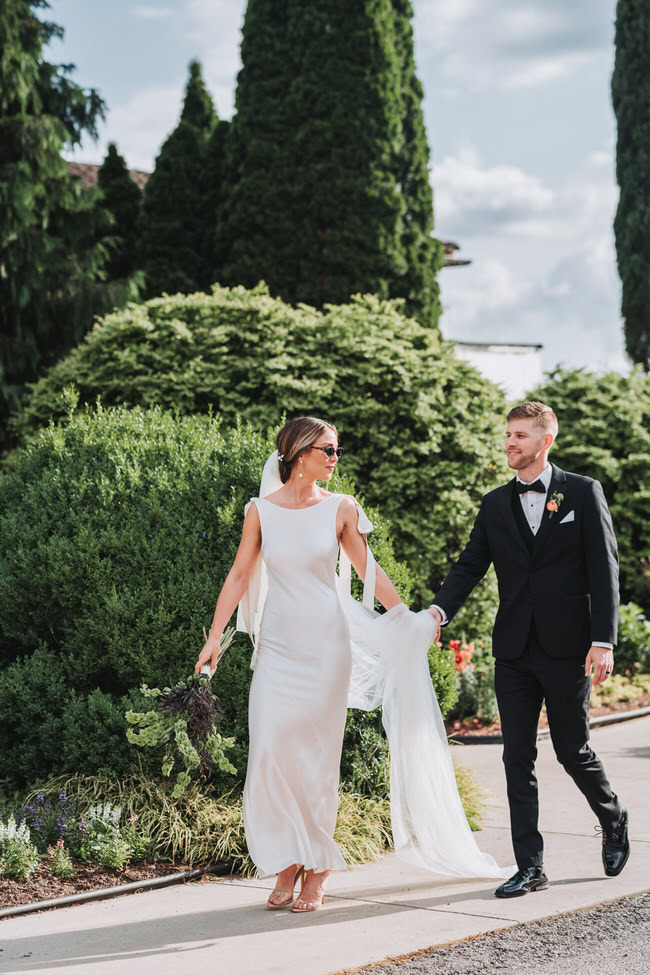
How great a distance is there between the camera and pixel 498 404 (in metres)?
11.3

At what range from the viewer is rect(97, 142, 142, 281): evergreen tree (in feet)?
71.9

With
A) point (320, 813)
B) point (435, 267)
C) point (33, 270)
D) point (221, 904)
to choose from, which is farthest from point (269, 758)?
point (435, 267)

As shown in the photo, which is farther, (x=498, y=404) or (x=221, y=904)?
(x=498, y=404)

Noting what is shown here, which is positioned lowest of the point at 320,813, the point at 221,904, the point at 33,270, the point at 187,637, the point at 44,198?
the point at 221,904

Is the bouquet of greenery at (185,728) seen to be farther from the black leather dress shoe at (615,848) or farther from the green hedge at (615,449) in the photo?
the green hedge at (615,449)

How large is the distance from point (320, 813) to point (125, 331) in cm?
678

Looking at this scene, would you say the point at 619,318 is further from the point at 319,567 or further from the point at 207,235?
the point at 319,567

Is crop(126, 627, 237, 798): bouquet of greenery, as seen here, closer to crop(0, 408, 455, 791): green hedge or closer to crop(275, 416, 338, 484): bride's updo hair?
crop(0, 408, 455, 791): green hedge

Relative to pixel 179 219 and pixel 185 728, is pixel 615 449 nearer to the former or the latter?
pixel 179 219

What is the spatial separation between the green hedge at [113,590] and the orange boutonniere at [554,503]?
6.28 feet

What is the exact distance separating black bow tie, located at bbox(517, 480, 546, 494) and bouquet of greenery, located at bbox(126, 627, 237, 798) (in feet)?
4.86

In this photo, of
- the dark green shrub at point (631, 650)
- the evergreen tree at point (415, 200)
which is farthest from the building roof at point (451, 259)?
the dark green shrub at point (631, 650)

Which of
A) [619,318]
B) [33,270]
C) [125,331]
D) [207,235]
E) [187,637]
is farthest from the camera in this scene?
[619,318]

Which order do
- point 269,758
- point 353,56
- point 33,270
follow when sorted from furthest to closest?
point 353,56 < point 33,270 < point 269,758
